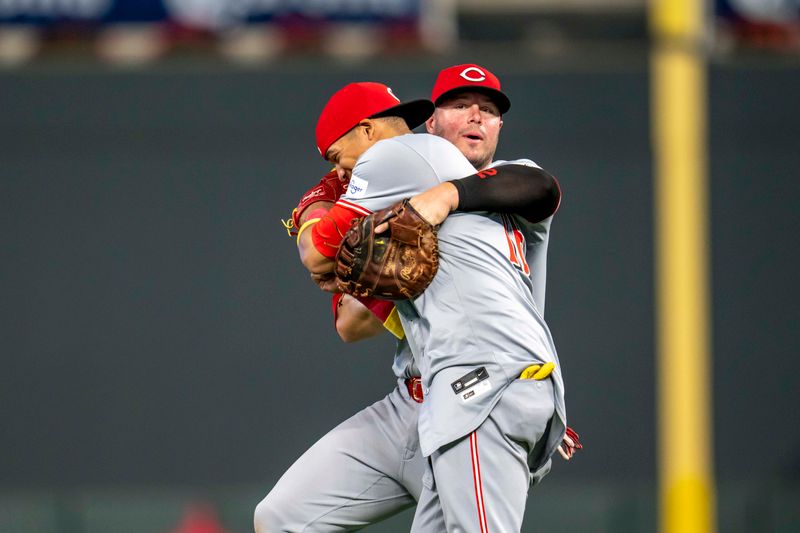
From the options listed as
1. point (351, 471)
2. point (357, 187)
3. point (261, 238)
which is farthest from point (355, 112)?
point (261, 238)

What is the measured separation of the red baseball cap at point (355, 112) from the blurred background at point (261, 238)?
13.4 ft

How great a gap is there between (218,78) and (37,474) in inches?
99.0

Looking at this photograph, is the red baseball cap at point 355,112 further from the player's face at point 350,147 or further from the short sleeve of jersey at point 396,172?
the short sleeve of jersey at point 396,172

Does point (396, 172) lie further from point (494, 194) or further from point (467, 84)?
point (467, 84)

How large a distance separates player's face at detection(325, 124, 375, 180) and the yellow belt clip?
0.74 m

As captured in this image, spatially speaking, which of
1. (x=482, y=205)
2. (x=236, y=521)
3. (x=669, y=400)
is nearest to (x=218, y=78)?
(x=236, y=521)

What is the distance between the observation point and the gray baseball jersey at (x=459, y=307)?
297 centimetres

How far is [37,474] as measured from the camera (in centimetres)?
754

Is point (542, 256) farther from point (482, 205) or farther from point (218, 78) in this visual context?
point (218, 78)

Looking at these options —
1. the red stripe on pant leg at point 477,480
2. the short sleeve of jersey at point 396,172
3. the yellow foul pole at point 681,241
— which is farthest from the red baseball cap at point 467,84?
the yellow foul pole at point 681,241

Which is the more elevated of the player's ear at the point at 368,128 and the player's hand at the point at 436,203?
the player's ear at the point at 368,128

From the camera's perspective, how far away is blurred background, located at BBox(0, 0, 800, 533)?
751 centimetres

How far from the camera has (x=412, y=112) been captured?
3.34 metres

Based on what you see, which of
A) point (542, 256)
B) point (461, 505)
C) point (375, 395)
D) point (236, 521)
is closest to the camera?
point (461, 505)
